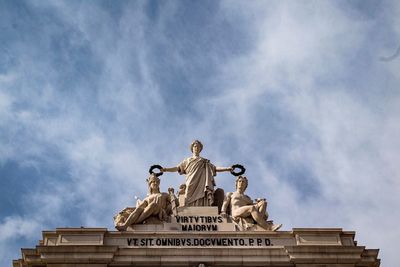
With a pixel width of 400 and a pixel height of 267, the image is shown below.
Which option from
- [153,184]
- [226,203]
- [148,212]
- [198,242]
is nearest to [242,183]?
[226,203]

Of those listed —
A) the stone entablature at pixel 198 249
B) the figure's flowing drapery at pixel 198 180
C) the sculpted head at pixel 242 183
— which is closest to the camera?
the stone entablature at pixel 198 249

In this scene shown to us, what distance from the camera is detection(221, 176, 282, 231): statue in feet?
89.1

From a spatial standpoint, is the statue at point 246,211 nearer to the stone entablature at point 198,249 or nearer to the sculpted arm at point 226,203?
the sculpted arm at point 226,203

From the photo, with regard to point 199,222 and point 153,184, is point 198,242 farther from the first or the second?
point 153,184

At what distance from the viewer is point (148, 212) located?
27.3 metres

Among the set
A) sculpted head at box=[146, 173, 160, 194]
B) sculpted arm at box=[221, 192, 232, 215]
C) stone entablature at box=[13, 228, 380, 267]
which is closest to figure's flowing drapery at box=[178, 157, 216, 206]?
sculpted arm at box=[221, 192, 232, 215]

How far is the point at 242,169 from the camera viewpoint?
3042cm

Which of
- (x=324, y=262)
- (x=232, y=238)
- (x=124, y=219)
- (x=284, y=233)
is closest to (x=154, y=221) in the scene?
(x=124, y=219)

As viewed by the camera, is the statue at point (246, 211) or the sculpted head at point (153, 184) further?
the sculpted head at point (153, 184)

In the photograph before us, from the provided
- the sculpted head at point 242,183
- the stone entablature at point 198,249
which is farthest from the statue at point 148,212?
the sculpted head at point 242,183

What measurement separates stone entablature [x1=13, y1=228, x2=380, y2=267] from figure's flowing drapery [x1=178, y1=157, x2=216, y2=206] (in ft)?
8.87

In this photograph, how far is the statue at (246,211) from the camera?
1070 inches

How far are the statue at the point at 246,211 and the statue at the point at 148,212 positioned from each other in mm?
2363

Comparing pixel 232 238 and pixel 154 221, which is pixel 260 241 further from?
pixel 154 221
